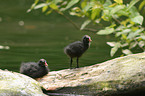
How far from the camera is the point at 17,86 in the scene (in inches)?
192

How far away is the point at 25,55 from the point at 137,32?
14.3 ft

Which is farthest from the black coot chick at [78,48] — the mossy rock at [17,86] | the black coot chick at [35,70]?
the mossy rock at [17,86]

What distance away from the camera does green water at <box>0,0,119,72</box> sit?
8.65 meters

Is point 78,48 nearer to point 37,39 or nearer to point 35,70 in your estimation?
point 35,70

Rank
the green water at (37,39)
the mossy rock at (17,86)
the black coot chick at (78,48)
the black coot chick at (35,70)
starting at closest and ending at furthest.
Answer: the mossy rock at (17,86) → the black coot chick at (35,70) → the black coot chick at (78,48) → the green water at (37,39)

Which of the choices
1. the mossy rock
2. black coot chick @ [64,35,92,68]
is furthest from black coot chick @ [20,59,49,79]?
the mossy rock

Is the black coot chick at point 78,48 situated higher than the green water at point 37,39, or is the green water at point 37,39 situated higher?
the green water at point 37,39

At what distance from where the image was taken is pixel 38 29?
14844 mm

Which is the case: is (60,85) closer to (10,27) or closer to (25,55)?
(25,55)

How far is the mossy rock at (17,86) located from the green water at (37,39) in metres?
2.12

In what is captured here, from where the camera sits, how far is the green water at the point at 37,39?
28.4ft

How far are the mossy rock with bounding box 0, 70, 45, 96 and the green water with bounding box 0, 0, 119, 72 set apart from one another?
2116mm

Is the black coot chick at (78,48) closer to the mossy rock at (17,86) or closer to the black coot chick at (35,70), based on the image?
the black coot chick at (35,70)

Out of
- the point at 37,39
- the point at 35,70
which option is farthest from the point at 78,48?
the point at 37,39
